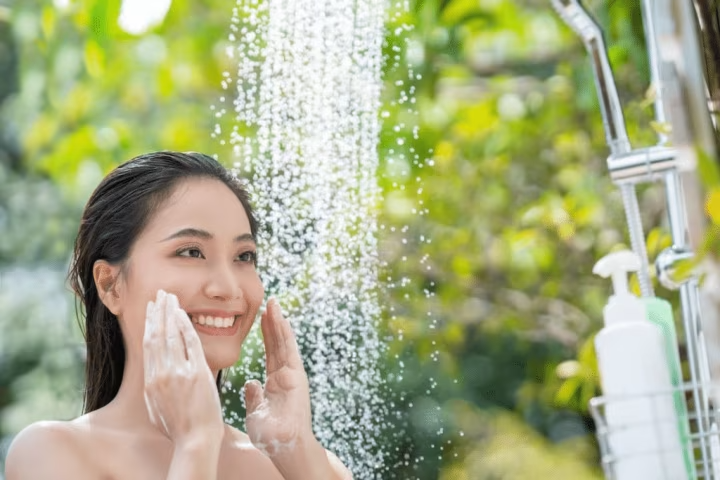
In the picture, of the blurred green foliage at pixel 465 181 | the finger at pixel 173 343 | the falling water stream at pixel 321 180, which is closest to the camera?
the finger at pixel 173 343

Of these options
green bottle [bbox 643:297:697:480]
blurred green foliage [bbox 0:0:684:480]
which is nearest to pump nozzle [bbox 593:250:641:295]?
green bottle [bbox 643:297:697:480]

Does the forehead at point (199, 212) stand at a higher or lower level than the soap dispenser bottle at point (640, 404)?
higher

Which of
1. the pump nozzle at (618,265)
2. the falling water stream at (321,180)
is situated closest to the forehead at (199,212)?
the pump nozzle at (618,265)

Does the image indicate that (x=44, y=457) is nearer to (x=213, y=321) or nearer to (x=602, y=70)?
(x=213, y=321)

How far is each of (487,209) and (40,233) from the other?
128cm

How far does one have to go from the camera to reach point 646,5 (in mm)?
859

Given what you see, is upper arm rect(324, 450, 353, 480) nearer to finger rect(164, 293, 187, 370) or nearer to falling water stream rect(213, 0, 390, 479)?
finger rect(164, 293, 187, 370)

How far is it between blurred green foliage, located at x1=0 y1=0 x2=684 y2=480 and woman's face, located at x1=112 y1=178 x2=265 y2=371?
3.74 feet

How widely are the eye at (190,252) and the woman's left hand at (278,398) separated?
0.33 feet

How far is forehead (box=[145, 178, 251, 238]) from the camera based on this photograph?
0.98 meters

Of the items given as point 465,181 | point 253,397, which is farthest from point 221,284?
point 465,181

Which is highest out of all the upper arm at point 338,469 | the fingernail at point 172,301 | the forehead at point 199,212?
the forehead at point 199,212

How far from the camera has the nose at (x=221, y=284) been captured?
3.11 ft

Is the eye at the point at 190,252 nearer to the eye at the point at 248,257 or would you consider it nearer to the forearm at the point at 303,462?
the eye at the point at 248,257
